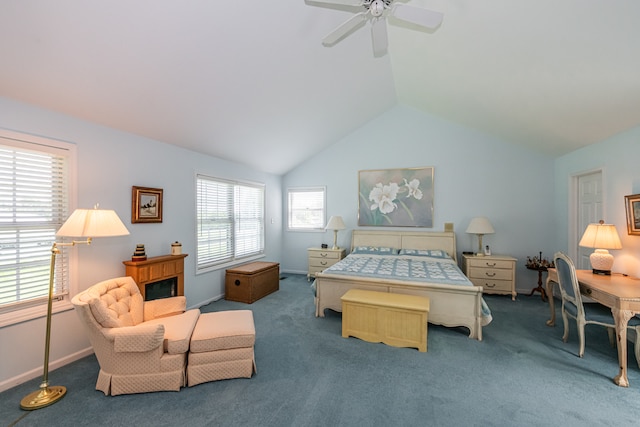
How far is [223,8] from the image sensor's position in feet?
6.86

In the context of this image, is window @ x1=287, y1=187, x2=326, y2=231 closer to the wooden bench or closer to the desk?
the wooden bench

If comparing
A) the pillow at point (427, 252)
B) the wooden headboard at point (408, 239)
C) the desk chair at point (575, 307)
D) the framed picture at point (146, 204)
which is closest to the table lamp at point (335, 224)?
the wooden headboard at point (408, 239)

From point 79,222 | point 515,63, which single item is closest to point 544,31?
point 515,63

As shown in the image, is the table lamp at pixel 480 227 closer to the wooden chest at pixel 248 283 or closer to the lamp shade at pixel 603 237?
the lamp shade at pixel 603 237

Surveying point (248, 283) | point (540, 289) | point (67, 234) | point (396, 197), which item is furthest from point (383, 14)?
point (540, 289)

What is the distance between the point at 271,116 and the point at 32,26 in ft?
7.70

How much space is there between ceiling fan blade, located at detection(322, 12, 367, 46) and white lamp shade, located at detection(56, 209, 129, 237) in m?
2.21

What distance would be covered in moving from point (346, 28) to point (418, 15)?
0.49 meters

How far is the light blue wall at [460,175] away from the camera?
186 inches

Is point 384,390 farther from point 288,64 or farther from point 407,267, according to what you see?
point 288,64

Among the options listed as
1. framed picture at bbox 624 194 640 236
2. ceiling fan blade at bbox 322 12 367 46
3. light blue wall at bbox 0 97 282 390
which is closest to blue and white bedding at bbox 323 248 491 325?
framed picture at bbox 624 194 640 236

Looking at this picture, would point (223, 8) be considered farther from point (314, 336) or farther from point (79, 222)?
point (314, 336)

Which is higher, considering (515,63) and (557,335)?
(515,63)

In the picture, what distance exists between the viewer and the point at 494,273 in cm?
447
